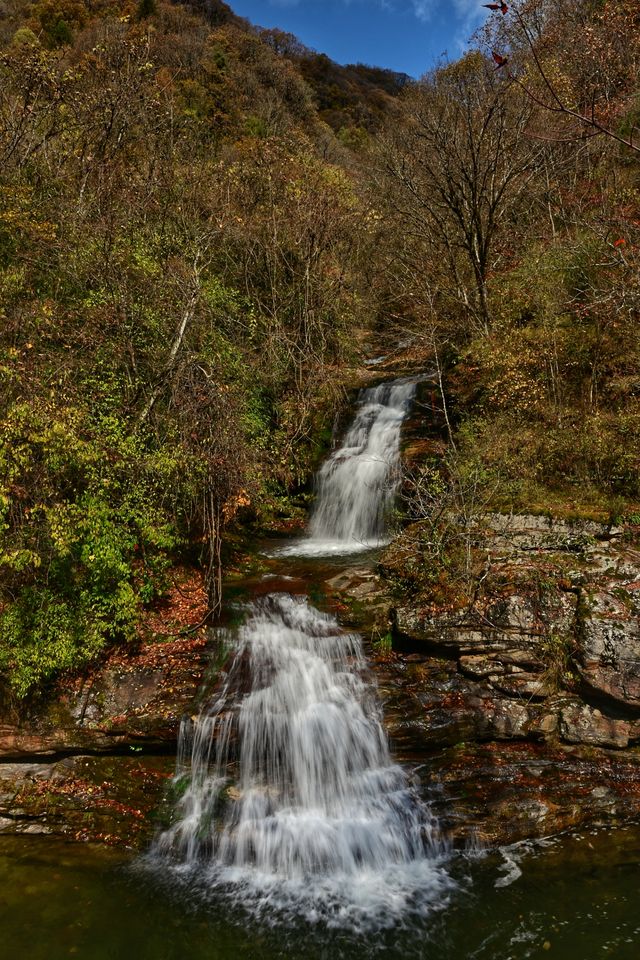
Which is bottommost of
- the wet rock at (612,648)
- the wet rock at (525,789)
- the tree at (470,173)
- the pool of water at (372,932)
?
the pool of water at (372,932)

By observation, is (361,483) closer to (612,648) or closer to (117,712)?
(612,648)

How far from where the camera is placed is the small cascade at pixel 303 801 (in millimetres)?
5344

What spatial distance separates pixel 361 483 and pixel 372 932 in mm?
8814

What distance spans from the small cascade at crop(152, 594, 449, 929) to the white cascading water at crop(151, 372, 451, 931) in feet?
0.04

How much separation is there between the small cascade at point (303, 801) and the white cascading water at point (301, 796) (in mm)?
12

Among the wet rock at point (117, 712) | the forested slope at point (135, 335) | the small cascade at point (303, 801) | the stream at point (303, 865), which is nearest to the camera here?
the stream at point (303, 865)

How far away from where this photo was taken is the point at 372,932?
4797 millimetres

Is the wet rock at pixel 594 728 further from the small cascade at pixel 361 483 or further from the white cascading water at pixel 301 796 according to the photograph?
the small cascade at pixel 361 483

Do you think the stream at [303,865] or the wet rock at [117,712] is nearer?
the stream at [303,865]

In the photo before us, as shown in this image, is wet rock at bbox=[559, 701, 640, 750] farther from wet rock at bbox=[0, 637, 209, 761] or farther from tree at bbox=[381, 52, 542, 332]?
tree at bbox=[381, 52, 542, 332]

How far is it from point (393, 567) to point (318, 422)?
6.65m

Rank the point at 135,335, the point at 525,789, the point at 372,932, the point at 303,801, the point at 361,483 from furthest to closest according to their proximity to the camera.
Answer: the point at 361,483 → the point at 135,335 → the point at 303,801 → the point at 525,789 → the point at 372,932

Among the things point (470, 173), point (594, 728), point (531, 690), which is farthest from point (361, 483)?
point (470, 173)

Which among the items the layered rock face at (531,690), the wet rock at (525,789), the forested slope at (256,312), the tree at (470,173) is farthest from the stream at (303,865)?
the tree at (470,173)
